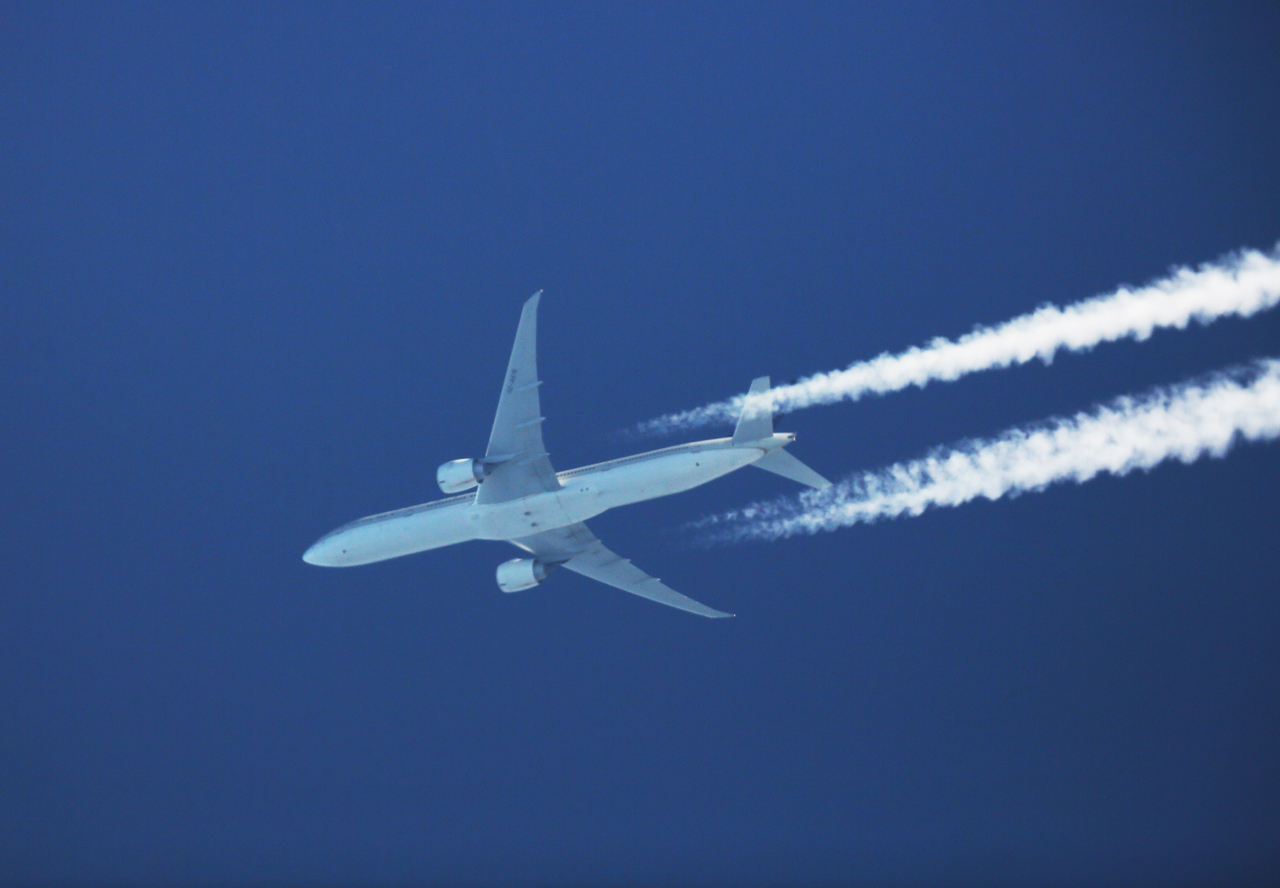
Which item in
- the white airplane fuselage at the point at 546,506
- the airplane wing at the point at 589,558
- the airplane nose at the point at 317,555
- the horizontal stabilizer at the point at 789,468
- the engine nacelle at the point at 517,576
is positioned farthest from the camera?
the airplane wing at the point at 589,558

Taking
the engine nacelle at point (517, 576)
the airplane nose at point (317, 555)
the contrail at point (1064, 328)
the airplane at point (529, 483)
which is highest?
the contrail at point (1064, 328)

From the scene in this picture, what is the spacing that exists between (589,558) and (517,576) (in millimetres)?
2225

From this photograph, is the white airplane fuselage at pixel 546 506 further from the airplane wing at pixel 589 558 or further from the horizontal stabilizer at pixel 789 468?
the airplane wing at pixel 589 558

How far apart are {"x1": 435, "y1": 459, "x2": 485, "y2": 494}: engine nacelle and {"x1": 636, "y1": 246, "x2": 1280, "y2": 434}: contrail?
6852mm

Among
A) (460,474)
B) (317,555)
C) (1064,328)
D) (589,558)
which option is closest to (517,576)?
(589,558)

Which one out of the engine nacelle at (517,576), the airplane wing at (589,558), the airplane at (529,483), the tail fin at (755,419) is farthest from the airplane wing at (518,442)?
the tail fin at (755,419)

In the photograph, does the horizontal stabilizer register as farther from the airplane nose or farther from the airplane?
the airplane nose

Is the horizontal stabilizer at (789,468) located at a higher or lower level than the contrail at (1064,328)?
lower

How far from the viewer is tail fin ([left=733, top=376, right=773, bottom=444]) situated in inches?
1045

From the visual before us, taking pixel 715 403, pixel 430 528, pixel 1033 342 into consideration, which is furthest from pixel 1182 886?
pixel 430 528

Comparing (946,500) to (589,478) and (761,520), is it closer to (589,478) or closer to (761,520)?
(761,520)

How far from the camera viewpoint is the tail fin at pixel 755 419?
26.5 m

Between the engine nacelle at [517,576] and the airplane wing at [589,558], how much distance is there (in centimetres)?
78

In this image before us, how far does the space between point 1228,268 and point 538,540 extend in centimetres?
1785
